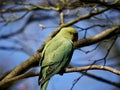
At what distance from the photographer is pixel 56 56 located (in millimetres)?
1719

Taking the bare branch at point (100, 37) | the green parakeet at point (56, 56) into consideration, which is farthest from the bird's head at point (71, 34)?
the bare branch at point (100, 37)

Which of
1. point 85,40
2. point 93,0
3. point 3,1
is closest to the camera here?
point 93,0

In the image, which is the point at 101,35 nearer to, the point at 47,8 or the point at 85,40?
the point at 85,40

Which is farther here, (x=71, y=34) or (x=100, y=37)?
(x=100, y=37)

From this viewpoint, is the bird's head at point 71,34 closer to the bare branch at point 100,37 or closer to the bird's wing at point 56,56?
the bird's wing at point 56,56

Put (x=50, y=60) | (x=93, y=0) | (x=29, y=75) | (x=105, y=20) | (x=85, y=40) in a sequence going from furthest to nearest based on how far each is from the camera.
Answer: (x=105, y=20), (x=85, y=40), (x=93, y=0), (x=50, y=60), (x=29, y=75)

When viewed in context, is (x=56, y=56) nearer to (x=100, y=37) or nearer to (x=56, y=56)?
(x=56, y=56)

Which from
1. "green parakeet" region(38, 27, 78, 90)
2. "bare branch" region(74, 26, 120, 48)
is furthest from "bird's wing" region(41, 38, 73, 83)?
"bare branch" region(74, 26, 120, 48)

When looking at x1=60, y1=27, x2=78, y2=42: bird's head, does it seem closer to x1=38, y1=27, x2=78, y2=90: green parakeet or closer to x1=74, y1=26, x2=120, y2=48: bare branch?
x1=38, y1=27, x2=78, y2=90: green parakeet

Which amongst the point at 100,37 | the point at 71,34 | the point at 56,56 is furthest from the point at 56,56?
the point at 100,37

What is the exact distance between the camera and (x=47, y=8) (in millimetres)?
2551

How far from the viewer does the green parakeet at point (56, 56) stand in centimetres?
164

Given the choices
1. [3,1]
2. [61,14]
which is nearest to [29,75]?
[61,14]

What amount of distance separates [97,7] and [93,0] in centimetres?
63
